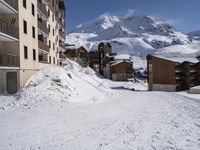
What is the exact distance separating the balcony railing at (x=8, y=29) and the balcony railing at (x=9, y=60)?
1.92m

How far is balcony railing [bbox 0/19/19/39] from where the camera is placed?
80.6 feet

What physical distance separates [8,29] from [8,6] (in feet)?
6.82

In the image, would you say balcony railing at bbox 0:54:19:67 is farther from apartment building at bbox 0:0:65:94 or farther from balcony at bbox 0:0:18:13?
balcony at bbox 0:0:18:13

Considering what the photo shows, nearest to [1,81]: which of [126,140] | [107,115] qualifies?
[107,115]

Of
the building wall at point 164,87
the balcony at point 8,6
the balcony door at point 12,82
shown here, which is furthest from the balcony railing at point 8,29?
the building wall at point 164,87

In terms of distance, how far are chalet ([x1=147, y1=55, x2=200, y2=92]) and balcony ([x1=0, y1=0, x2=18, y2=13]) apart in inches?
1535

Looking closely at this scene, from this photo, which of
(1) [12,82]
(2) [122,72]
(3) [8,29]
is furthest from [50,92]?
(2) [122,72]

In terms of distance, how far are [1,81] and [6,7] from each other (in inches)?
262

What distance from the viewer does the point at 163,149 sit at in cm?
1157

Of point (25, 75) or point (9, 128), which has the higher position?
point (25, 75)

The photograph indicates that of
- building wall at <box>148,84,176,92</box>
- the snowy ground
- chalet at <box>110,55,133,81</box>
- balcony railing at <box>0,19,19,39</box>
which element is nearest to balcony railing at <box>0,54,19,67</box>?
balcony railing at <box>0,19,19,39</box>

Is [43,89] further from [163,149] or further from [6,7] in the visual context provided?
[163,149]

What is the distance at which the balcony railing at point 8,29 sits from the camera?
24578 millimetres

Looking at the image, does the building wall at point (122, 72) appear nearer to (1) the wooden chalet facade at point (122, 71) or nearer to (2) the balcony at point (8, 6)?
(1) the wooden chalet facade at point (122, 71)
